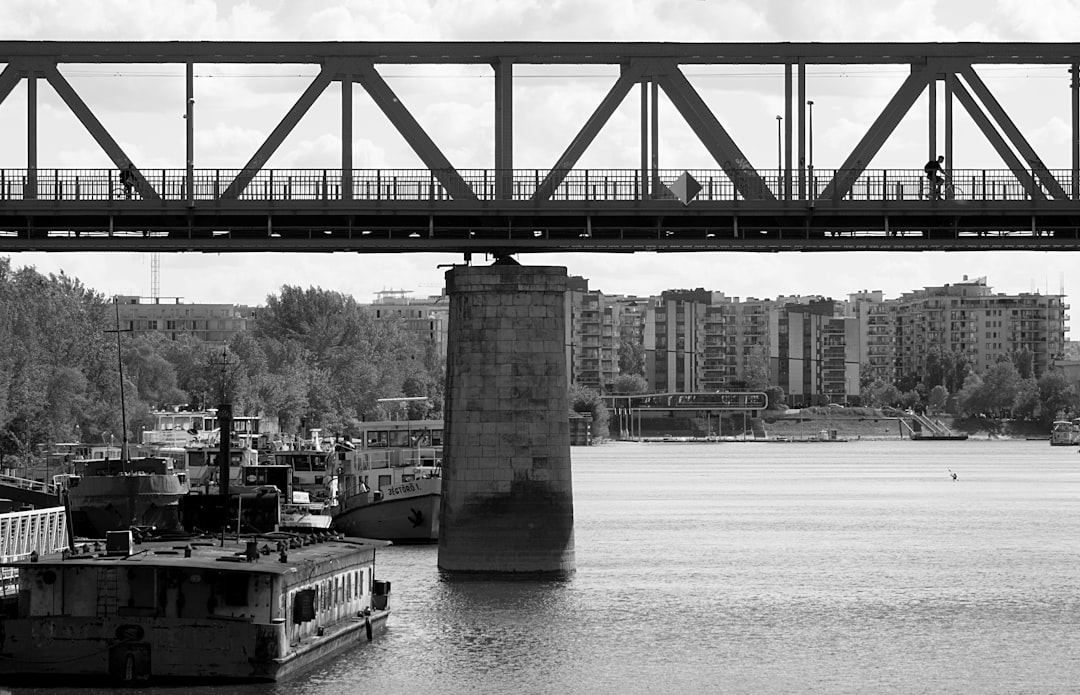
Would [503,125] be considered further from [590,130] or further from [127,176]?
[127,176]

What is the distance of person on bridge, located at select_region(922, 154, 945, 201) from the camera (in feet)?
242

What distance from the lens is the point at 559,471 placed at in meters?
73.8

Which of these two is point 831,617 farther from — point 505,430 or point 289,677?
point 289,677

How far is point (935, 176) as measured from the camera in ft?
243

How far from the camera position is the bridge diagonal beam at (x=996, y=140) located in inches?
2911

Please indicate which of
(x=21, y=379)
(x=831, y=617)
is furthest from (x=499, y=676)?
(x=21, y=379)

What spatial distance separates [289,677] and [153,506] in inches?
1448

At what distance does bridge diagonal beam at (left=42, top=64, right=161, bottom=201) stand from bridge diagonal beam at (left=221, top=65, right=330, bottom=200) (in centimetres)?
260

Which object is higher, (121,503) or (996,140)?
(996,140)

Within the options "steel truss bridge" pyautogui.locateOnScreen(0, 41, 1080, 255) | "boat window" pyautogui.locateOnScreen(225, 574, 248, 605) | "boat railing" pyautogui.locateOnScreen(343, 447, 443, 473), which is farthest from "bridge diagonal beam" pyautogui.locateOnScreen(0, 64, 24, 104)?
"boat railing" pyautogui.locateOnScreen(343, 447, 443, 473)

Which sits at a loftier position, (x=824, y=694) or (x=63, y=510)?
(x=63, y=510)

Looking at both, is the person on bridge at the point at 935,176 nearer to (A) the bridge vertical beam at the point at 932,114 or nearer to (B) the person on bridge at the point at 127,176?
(A) the bridge vertical beam at the point at 932,114

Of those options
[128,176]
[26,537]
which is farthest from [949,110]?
[26,537]

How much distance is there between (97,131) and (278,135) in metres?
5.92
